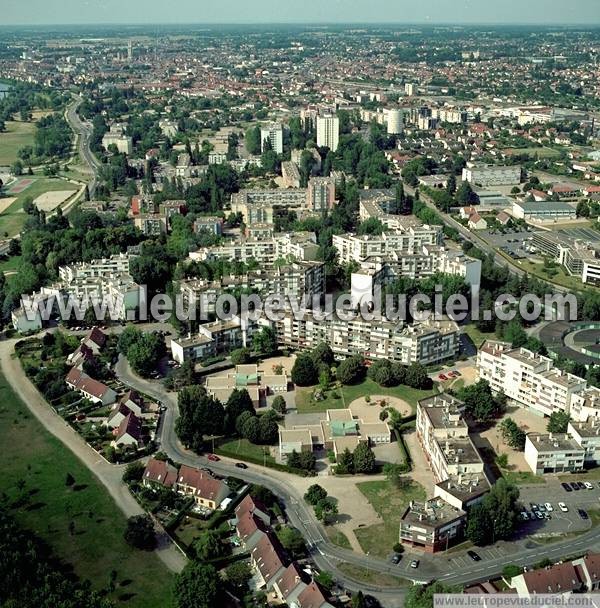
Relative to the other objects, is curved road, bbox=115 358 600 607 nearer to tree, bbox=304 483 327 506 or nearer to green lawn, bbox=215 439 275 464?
tree, bbox=304 483 327 506

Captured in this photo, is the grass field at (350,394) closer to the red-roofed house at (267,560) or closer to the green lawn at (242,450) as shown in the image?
the green lawn at (242,450)

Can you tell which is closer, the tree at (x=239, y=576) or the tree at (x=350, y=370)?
the tree at (x=239, y=576)

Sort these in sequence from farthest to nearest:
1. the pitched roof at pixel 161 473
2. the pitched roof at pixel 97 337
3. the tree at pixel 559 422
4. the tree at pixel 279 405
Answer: the pitched roof at pixel 97 337 < the tree at pixel 279 405 < the tree at pixel 559 422 < the pitched roof at pixel 161 473

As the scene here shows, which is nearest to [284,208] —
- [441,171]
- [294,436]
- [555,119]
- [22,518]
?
[441,171]

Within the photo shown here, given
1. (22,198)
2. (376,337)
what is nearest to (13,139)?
(22,198)

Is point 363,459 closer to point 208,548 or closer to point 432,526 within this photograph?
point 432,526

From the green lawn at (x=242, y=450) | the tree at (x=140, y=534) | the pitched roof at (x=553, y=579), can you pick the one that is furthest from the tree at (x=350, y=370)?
the pitched roof at (x=553, y=579)
